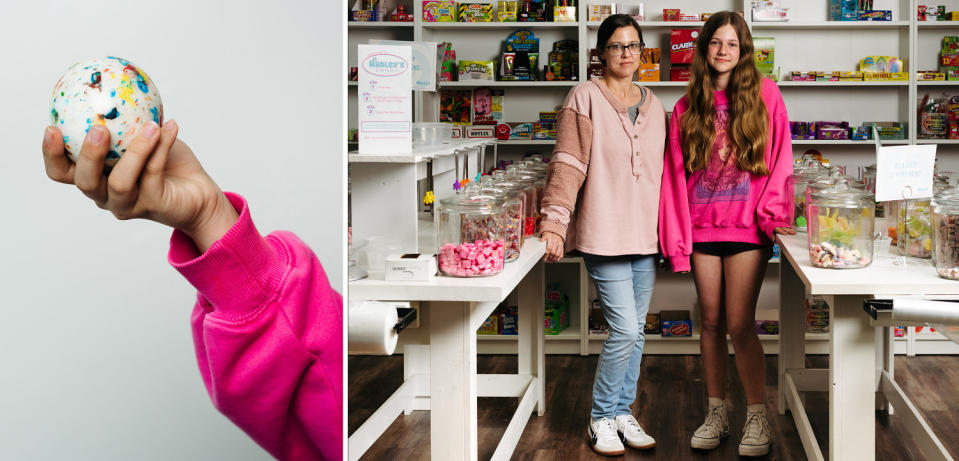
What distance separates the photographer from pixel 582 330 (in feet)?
14.9

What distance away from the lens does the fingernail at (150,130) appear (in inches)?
19.4

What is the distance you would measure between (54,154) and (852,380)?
2.04m

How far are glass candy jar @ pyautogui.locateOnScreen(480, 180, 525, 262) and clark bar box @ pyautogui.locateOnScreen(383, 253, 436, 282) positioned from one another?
1.02 feet

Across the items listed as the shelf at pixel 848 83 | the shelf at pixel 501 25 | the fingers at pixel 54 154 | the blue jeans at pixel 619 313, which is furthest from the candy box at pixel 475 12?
the fingers at pixel 54 154

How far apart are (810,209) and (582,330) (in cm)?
236

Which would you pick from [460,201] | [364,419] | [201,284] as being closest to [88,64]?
[201,284]

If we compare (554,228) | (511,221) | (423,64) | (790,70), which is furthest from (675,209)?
(790,70)

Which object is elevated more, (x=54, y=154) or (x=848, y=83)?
(x=848, y=83)

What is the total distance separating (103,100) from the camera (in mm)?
461

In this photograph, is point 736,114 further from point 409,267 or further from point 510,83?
point 510,83

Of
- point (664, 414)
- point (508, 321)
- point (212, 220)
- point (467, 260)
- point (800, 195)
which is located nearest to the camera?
point (212, 220)

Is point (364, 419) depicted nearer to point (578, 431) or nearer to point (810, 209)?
point (578, 431)

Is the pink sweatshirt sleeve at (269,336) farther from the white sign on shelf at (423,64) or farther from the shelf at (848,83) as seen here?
the shelf at (848,83)

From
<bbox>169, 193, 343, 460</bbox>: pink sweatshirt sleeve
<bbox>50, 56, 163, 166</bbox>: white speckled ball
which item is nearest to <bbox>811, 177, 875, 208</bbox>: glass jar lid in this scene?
<bbox>169, 193, 343, 460</bbox>: pink sweatshirt sleeve
